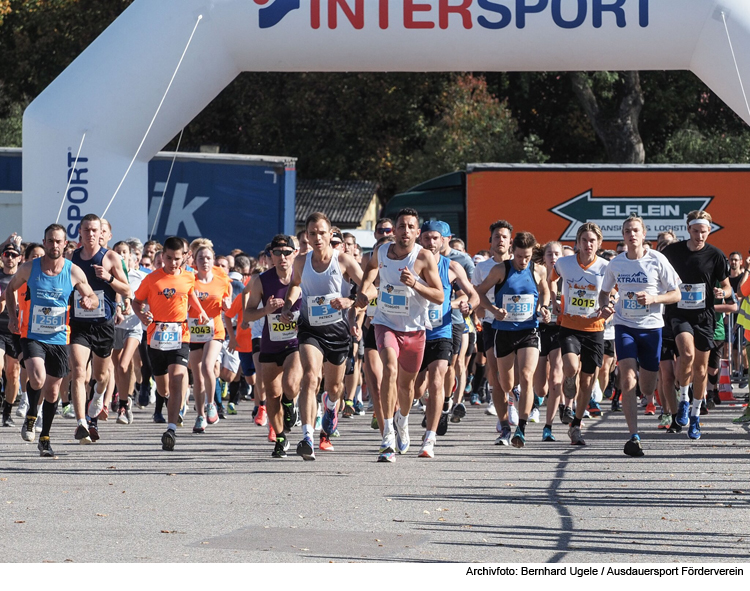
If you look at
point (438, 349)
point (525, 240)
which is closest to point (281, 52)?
point (525, 240)

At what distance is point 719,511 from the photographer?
7719 millimetres

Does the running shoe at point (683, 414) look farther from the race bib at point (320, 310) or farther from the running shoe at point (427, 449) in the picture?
the race bib at point (320, 310)

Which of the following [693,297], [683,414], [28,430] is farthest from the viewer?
[683,414]

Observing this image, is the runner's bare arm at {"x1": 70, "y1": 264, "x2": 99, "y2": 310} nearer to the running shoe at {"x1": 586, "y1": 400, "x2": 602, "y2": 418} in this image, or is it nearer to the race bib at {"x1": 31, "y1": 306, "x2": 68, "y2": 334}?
the race bib at {"x1": 31, "y1": 306, "x2": 68, "y2": 334}

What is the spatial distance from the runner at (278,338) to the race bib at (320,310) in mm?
147

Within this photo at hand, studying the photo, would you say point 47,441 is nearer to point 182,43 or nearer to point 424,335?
point 424,335

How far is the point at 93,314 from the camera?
11.5m

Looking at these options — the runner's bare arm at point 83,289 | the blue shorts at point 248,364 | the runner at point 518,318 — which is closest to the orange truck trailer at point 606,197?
the blue shorts at point 248,364

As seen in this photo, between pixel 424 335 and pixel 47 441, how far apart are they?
306cm

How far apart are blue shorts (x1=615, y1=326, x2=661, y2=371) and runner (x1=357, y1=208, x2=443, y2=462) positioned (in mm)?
1670

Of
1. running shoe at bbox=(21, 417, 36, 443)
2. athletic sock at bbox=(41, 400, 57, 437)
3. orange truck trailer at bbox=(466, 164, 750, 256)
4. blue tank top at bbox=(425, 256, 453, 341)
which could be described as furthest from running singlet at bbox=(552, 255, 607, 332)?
orange truck trailer at bbox=(466, 164, 750, 256)

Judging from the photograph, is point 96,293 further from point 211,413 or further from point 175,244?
point 211,413

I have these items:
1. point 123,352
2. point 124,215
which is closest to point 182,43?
point 124,215

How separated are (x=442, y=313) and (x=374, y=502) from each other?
2.81 metres
